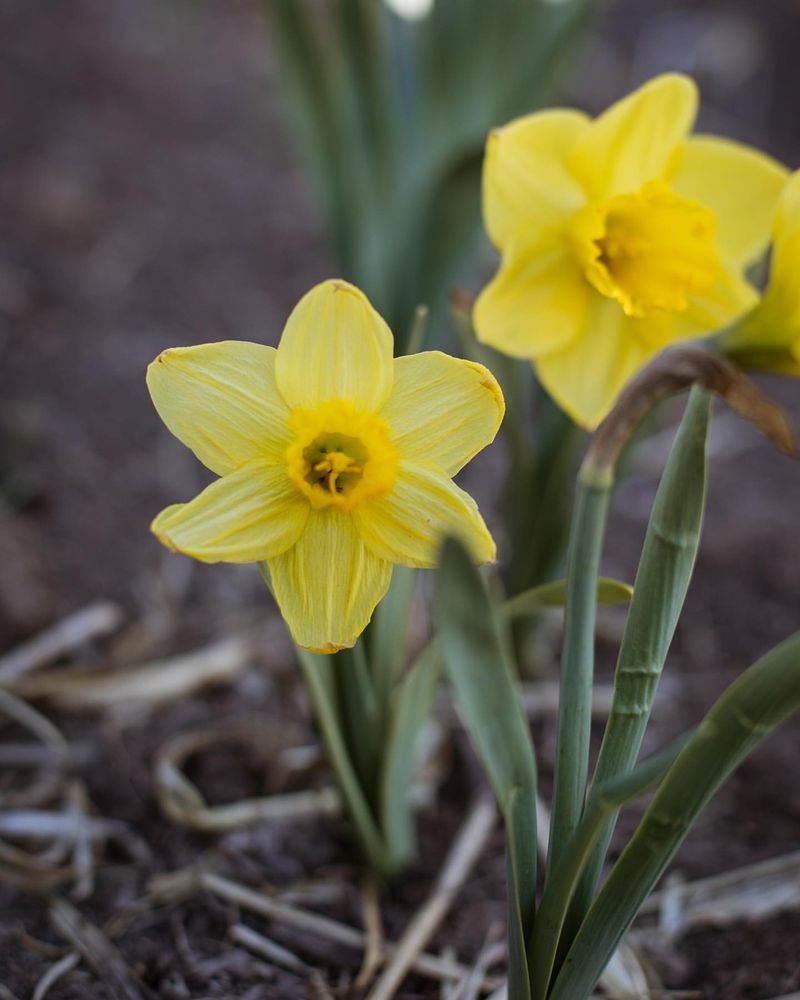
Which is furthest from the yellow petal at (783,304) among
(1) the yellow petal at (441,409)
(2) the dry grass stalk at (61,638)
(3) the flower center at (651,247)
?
(2) the dry grass stalk at (61,638)

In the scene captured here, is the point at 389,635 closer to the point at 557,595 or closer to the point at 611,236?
the point at 557,595

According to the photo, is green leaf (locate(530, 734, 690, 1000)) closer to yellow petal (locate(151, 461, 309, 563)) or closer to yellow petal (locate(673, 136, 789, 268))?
yellow petal (locate(151, 461, 309, 563))

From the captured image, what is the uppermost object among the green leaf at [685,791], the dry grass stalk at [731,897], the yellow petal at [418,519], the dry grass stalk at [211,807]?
the yellow petal at [418,519]

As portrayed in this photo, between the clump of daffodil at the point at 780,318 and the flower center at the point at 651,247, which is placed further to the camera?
the flower center at the point at 651,247

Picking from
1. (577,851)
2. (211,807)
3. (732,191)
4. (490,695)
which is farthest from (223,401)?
(211,807)

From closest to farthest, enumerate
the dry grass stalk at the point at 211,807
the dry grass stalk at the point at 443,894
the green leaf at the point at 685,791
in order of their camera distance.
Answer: the green leaf at the point at 685,791 < the dry grass stalk at the point at 443,894 < the dry grass stalk at the point at 211,807

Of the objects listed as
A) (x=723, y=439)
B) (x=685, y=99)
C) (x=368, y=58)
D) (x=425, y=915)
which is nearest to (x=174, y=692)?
(x=425, y=915)

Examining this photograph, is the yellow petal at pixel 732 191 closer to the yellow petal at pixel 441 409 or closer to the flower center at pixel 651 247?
the flower center at pixel 651 247
